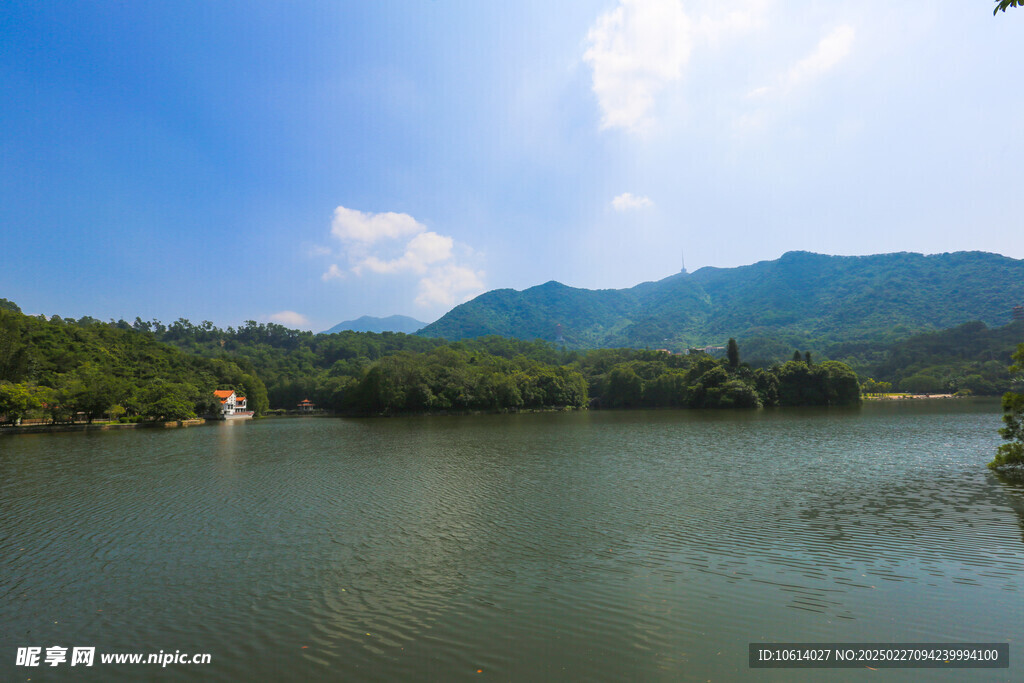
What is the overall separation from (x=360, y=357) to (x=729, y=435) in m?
120

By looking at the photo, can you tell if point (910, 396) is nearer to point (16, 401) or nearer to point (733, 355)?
point (733, 355)

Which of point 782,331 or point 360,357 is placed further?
point 782,331

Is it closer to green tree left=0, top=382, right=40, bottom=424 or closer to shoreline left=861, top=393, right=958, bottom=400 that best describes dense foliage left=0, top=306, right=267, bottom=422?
green tree left=0, top=382, right=40, bottom=424

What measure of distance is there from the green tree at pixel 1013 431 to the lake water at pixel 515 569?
0.95m

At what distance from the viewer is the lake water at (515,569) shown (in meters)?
6.55

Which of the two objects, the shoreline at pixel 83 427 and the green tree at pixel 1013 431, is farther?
the shoreline at pixel 83 427

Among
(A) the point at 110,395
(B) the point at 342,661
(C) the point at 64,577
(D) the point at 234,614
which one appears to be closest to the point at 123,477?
(C) the point at 64,577

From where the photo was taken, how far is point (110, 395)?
5619 centimetres

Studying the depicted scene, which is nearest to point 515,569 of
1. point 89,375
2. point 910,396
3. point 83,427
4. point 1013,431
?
point 1013,431

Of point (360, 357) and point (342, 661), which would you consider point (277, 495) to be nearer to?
point (342, 661)

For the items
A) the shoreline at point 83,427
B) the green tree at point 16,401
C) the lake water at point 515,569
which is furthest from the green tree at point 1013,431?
the green tree at point 16,401

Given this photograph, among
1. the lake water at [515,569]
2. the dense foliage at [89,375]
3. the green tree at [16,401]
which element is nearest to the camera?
the lake water at [515,569]

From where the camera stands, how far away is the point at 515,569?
32.7ft

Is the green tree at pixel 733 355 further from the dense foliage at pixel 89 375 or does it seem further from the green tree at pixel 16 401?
the green tree at pixel 16 401
